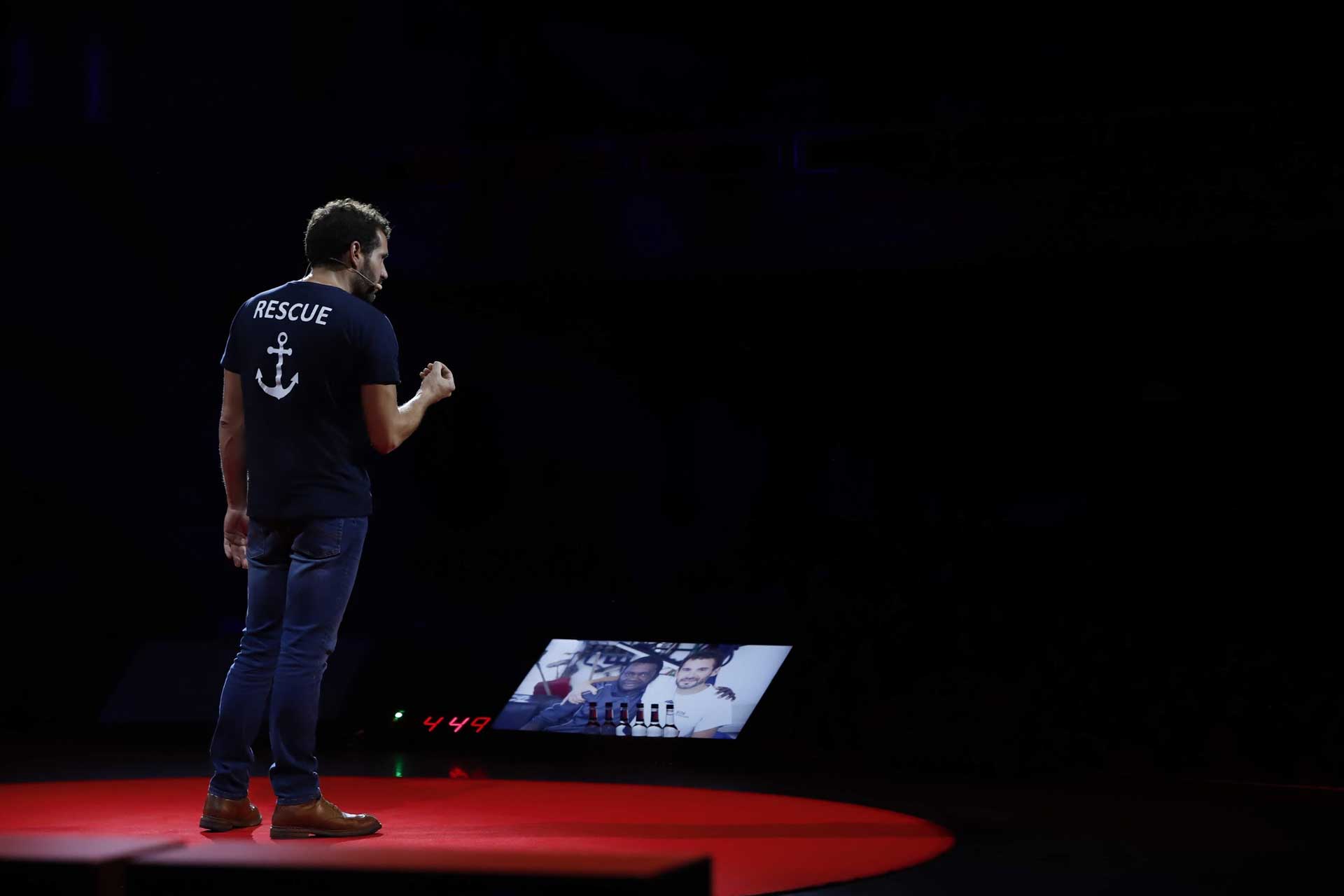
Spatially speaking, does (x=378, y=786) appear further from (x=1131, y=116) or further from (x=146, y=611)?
(x=1131, y=116)

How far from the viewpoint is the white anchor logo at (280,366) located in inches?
113

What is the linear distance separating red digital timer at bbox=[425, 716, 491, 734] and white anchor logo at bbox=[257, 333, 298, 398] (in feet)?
10.0

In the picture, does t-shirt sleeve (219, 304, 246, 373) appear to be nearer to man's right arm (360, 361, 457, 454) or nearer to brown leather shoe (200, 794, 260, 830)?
man's right arm (360, 361, 457, 454)

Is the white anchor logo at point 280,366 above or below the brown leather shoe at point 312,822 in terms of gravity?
above

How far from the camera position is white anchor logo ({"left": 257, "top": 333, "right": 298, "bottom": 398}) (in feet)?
9.46

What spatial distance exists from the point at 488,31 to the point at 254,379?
4651 millimetres

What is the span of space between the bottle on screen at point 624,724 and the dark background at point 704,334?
387 mm

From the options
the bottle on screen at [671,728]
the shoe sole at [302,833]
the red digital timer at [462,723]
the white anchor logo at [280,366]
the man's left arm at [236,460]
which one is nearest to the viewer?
the shoe sole at [302,833]

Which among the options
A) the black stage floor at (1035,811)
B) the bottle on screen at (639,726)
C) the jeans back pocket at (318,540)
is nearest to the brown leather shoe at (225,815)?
the black stage floor at (1035,811)

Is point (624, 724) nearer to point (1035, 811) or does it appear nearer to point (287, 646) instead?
point (1035, 811)

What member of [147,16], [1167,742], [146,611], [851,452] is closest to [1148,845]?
[1167,742]

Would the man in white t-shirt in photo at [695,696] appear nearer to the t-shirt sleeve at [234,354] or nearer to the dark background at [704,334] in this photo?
the dark background at [704,334]

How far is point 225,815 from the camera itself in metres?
2.89

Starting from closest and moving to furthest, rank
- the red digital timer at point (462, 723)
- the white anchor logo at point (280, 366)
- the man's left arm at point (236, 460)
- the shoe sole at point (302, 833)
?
the shoe sole at point (302, 833)
the white anchor logo at point (280, 366)
the man's left arm at point (236, 460)
the red digital timer at point (462, 723)
